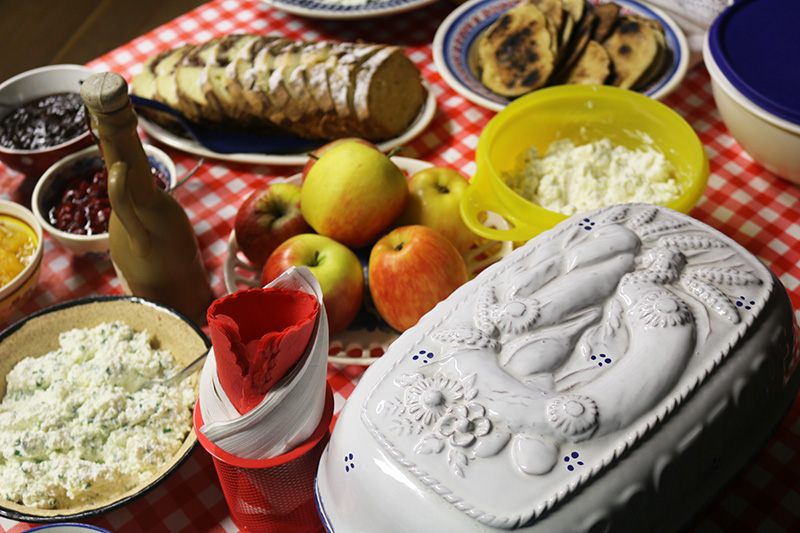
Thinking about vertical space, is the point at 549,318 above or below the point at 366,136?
above

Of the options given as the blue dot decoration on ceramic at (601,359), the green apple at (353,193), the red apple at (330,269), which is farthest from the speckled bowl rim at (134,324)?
the blue dot decoration on ceramic at (601,359)

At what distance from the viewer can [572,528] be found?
0.50m

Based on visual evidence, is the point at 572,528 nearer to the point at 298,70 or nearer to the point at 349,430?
the point at 349,430

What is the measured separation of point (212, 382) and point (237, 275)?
0.41m

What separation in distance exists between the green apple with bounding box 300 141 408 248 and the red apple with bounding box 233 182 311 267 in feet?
0.15

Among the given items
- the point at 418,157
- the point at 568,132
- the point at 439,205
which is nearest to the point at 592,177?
the point at 568,132

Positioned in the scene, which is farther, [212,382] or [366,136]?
[366,136]

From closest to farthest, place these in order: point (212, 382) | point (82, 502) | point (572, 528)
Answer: point (572, 528), point (212, 382), point (82, 502)

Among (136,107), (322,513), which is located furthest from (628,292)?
(136,107)

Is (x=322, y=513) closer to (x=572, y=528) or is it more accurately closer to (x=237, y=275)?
(x=572, y=528)

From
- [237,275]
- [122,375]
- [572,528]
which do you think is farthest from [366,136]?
[572,528]

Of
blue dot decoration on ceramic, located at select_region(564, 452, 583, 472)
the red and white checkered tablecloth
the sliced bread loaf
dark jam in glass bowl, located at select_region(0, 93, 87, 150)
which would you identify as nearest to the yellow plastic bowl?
the red and white checkered tablecloth

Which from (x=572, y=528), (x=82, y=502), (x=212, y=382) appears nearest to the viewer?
(x=572, y=528)

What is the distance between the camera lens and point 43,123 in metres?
1.15
